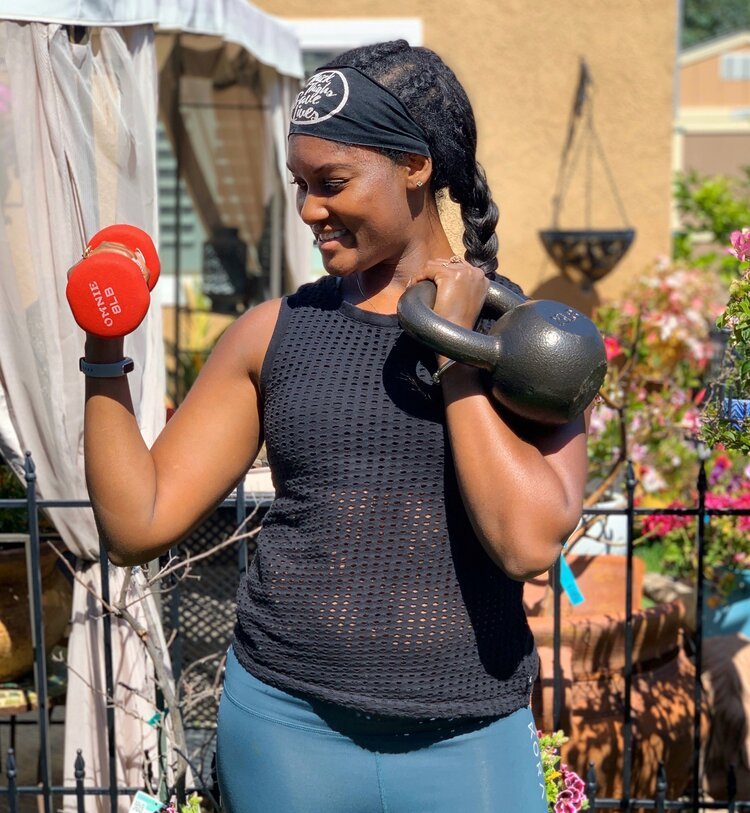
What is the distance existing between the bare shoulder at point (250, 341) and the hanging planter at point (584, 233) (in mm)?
5239

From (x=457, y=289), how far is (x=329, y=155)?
240mm

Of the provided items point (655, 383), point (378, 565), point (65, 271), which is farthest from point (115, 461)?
point (655, 383)

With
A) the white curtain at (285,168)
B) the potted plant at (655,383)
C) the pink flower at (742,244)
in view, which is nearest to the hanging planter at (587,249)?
the potted plant at (655,383)

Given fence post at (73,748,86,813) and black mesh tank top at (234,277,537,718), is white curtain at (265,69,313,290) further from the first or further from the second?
black mesh tank top at (234,277,537,718)

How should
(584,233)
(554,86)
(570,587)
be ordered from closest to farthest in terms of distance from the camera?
(570,587), (584,233), (554,86)

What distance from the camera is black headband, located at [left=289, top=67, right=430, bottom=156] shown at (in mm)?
1480

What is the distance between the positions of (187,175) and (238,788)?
19.4 ft

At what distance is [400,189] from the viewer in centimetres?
152

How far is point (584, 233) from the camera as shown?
6.61 meters

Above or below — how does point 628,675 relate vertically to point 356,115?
below

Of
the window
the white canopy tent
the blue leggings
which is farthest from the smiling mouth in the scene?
the window

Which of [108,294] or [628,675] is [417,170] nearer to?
[108,294]

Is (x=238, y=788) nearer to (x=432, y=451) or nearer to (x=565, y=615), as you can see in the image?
(x=432, y=451)

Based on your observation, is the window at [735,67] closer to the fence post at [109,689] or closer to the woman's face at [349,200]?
the fence post at [109,689]
